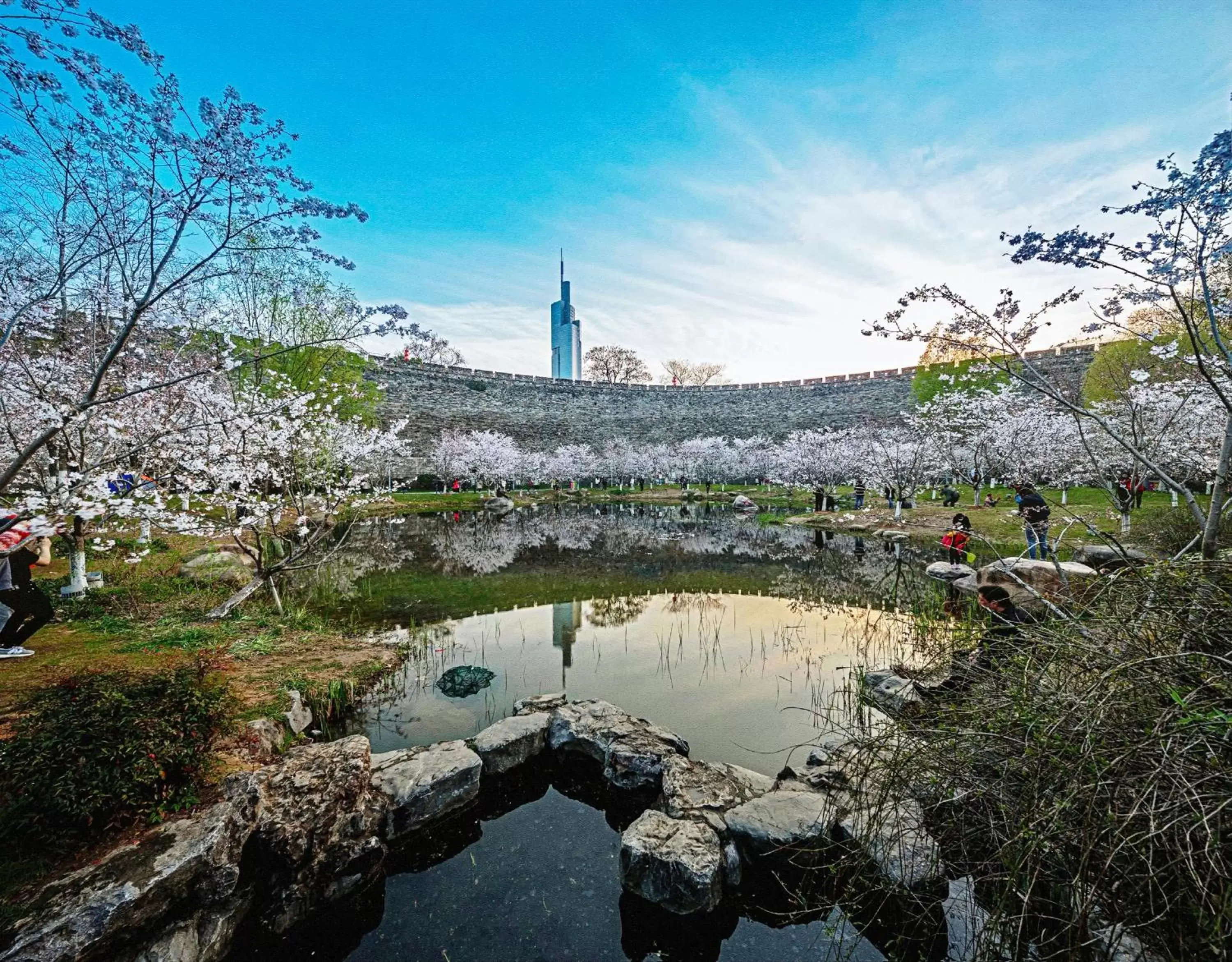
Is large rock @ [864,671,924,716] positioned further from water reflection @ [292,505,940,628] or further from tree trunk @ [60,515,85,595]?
tree trunk @ [60,515,85,595]

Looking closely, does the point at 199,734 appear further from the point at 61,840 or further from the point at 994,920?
the point at 994,920

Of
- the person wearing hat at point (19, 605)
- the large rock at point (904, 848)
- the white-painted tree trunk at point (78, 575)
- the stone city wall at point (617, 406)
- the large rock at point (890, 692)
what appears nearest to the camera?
the large rock at point (904, 848)

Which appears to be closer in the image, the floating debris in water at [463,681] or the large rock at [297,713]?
the large rock at [297,713]

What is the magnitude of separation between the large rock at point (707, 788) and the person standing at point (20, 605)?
7904 mm

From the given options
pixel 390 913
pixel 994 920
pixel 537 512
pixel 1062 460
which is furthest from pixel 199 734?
pixel 1062 460

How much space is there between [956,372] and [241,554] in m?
42.3

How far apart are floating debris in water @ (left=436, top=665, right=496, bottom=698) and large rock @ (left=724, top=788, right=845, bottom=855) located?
3824mm

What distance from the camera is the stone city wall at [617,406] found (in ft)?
154

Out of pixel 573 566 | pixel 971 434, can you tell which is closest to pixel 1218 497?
pixel 573 566

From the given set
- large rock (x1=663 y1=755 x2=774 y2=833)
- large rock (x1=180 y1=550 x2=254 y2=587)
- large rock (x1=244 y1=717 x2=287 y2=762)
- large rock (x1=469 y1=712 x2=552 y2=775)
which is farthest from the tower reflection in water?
large rock (x1=180 y1=550 x2=254 y2=587)

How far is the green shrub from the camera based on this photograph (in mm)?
2914

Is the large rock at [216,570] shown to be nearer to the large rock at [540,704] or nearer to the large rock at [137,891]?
the large rock at [540,704]

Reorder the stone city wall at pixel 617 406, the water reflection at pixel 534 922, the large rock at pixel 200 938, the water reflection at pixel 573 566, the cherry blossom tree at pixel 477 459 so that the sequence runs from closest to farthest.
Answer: the large rock at pixel 200 938 < the water reflection at pixel 534 922 < the water reflection at pixel 573 566 < the cherry blossom tree at pixel 477 459 < the stone city wall at pixel 617 406

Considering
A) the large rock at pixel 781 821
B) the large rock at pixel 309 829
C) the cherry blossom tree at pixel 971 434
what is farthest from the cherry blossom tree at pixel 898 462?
the large rock at pixel 309 829
